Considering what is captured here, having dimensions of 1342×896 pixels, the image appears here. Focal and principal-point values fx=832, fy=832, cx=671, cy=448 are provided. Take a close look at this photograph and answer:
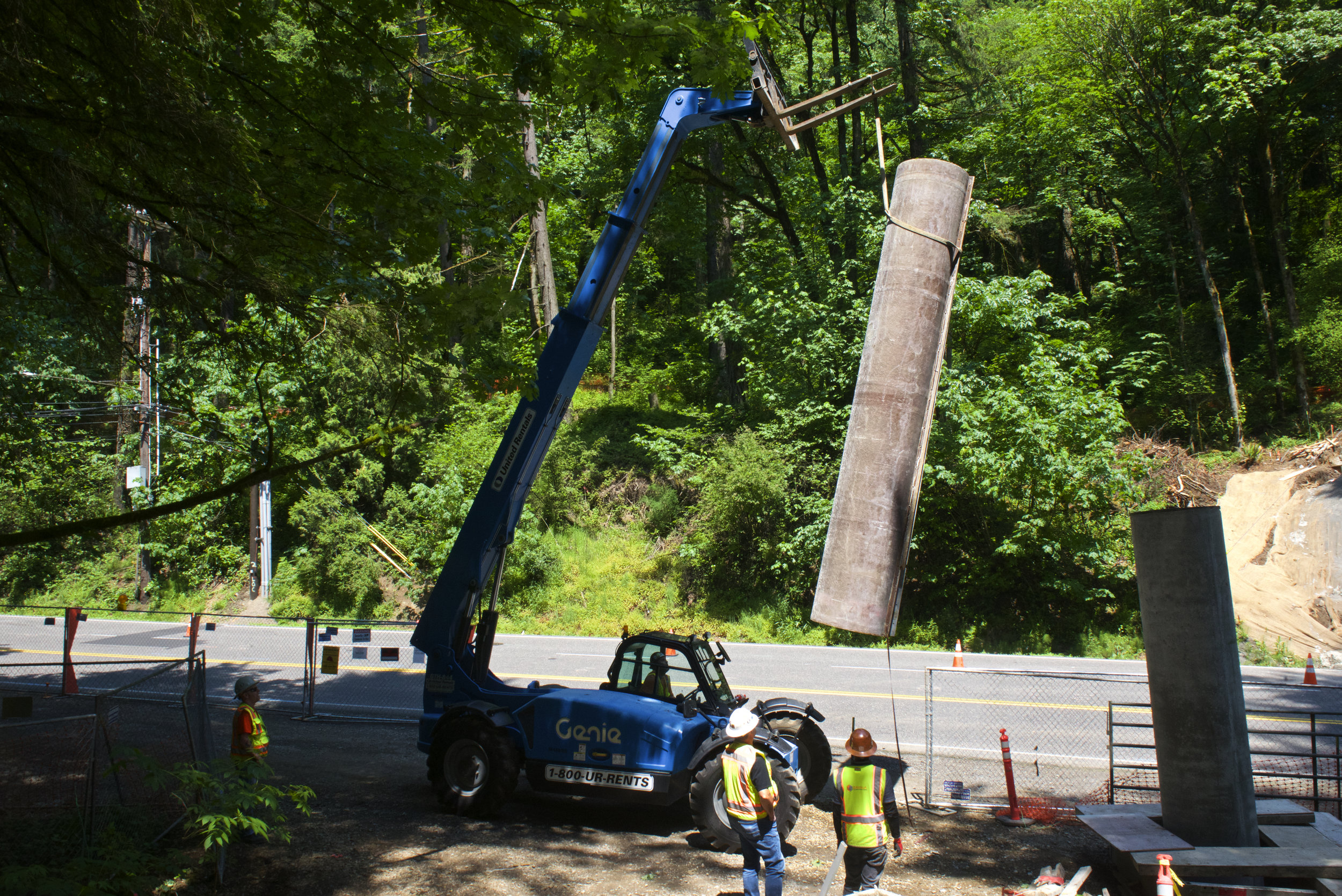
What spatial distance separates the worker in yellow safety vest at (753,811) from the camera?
224 inches

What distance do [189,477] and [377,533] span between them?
662 centimetres

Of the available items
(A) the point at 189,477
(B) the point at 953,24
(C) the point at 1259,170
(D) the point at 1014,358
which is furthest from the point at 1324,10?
(A) the point at 189,477

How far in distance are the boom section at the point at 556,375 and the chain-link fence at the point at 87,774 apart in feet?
7.58

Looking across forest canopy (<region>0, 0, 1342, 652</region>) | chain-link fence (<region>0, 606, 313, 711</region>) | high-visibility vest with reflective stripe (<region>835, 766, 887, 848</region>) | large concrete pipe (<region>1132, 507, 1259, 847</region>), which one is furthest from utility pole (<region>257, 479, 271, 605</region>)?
large concrete pipe (<region>1132, 507, 1259, 847</region>)

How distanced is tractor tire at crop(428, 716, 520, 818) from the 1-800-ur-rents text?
372mm

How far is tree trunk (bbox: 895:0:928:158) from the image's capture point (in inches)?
803

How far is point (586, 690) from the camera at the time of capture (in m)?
8.10

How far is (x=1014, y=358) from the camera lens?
64.1ft

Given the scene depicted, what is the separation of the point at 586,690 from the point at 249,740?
2.96 m

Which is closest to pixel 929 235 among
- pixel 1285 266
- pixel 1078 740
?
pixel 1078 740

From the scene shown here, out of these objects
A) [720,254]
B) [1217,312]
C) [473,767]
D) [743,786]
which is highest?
[720,254]

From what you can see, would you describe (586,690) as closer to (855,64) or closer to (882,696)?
(882,696)

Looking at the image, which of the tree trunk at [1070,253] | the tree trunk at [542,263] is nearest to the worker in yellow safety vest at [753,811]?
the tree trunk at [542,263]

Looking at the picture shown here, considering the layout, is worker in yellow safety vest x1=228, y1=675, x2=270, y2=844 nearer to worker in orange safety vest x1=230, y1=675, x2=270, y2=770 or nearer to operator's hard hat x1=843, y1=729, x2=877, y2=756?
worker in orange safety vest x1=230, y1=675, x2=270, y2=770
